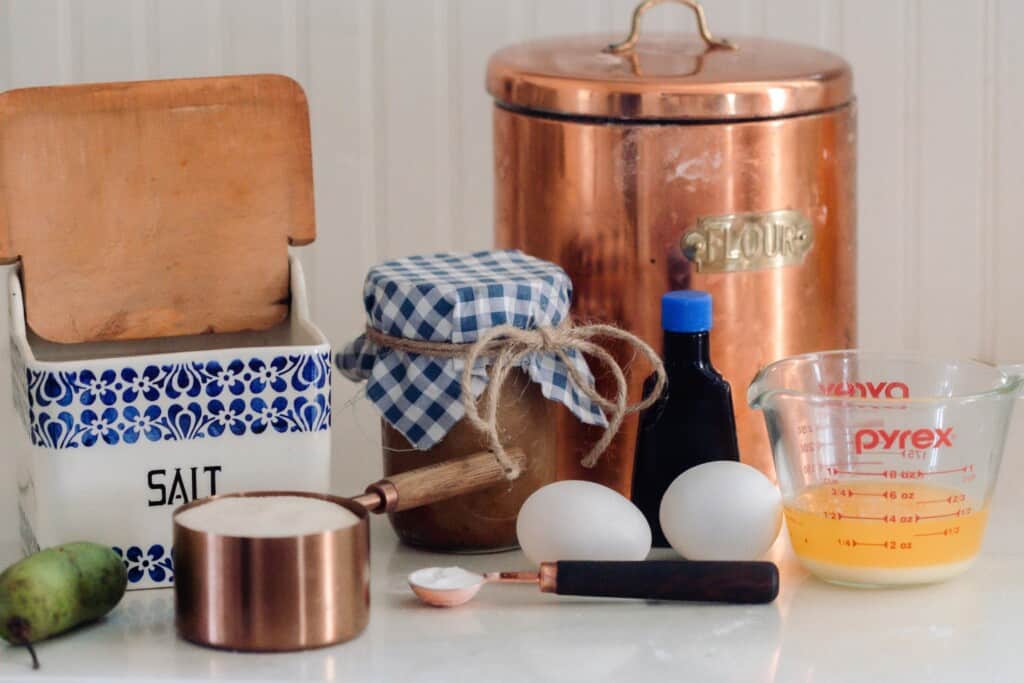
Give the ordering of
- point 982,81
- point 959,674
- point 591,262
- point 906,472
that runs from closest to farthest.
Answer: point 959,674 → point 906,472 → point 591,262 → point 982,81

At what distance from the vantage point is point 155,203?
0.88 meters

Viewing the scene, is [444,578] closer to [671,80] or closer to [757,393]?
[757,393]

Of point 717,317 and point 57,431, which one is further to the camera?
point 717,317

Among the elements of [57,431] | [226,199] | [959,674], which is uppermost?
[226,199]

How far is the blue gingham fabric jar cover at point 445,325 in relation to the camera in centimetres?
85

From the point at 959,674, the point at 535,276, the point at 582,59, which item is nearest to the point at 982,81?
the point at 582,59

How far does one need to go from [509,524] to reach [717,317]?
0.58ft

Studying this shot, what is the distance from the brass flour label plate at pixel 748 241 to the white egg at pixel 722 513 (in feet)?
0.45

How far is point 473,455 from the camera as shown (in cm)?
87

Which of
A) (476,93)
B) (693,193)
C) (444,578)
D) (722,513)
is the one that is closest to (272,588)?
(444,578)

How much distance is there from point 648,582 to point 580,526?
0.05 meters

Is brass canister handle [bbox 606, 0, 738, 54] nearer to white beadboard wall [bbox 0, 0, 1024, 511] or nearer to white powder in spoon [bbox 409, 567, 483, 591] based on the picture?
white beadboard wall [bbox 0, 0, 1024, 511]

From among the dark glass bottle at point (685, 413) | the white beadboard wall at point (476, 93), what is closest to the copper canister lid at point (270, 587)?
the dark glass bottle at point (685, 413)

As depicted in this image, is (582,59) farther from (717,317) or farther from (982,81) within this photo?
(982,81)
